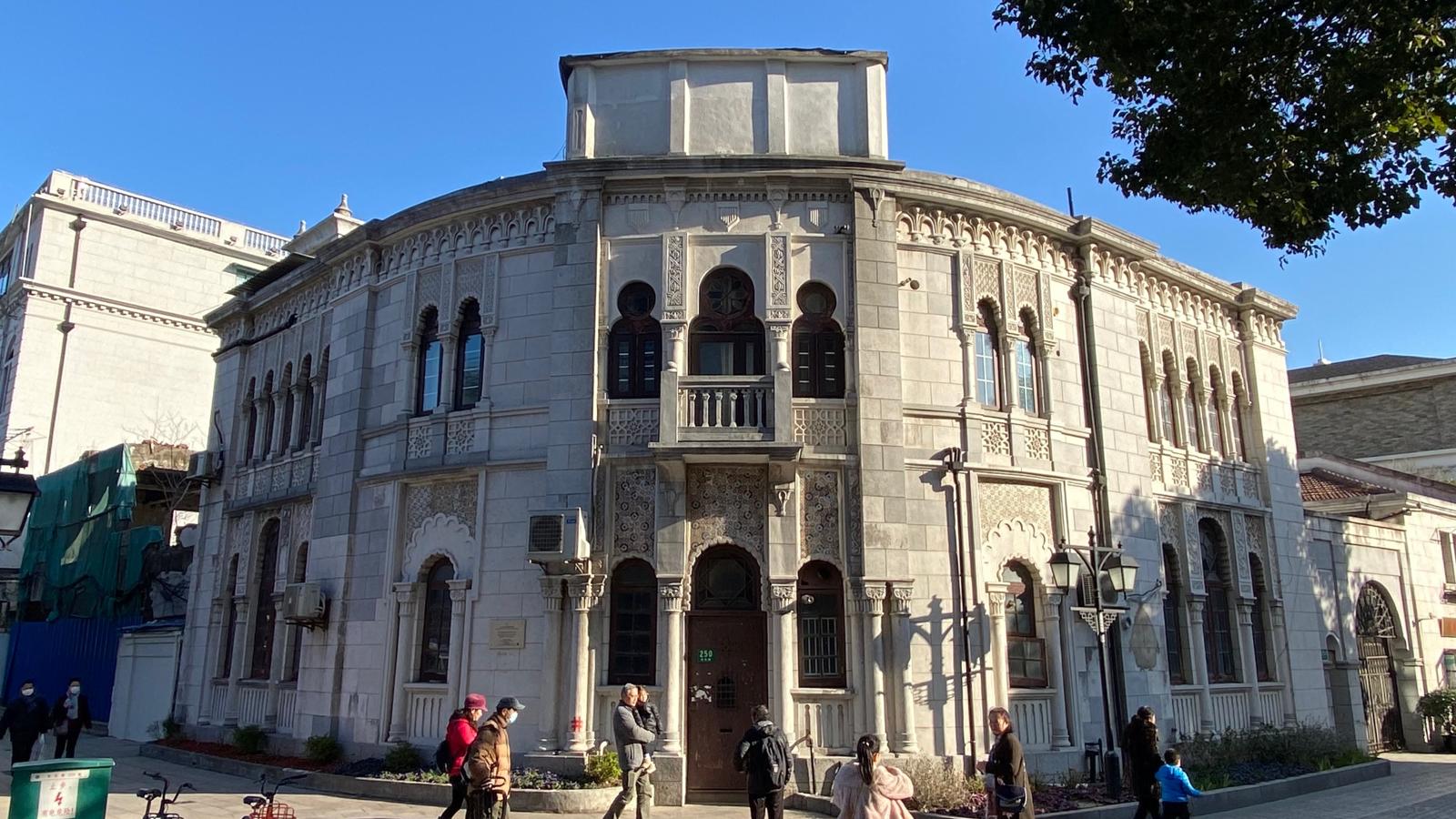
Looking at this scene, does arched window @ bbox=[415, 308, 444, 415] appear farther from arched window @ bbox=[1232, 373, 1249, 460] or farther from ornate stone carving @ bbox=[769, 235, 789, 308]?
arched window @ bbox=[1232, 373, 1249, 460]

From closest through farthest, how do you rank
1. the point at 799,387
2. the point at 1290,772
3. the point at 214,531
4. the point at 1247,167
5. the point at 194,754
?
the point at 1247,167, the point at 799,387, the point at 1290,772, the point at 194,754, the point at 214,531

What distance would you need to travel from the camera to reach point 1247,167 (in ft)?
32.1

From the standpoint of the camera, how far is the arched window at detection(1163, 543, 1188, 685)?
19.2 meters

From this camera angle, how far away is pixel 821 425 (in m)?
16.5

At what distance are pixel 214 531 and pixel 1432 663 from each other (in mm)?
30214

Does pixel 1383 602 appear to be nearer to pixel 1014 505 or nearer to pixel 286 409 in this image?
pixel 1014 505

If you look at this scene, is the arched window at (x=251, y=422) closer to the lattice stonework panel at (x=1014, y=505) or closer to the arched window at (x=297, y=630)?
the arched window at (x=297, y=630)

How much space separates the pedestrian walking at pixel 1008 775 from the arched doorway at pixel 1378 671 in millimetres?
18463

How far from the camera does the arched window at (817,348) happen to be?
16797mm

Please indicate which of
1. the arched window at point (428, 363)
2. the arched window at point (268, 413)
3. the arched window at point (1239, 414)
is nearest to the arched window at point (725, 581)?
the arched window at point (428, 363)

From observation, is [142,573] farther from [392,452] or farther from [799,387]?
[799,387]

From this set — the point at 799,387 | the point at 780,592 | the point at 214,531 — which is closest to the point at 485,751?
the point at 780,592

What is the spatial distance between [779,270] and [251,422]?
48.1 feet

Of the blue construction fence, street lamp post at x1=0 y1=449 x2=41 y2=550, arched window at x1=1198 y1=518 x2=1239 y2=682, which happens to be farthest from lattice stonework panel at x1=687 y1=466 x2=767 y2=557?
the blue construction fence
